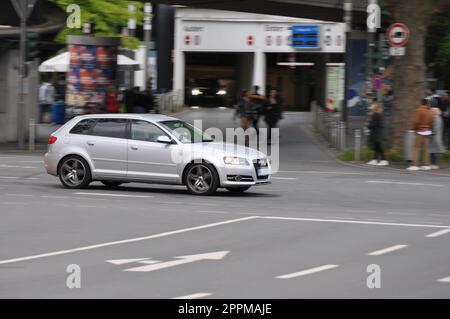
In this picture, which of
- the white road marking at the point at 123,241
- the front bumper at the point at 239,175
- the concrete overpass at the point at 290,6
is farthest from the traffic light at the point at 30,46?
the white road marking at the point at 123,241

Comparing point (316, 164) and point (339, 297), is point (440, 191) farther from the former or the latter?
point (339, 297)

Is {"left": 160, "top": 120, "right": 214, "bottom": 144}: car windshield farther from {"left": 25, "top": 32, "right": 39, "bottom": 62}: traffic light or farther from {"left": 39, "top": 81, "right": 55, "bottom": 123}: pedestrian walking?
{"left": 39, "top": 81, "right": 55, "bottom": 123}: pedestrian walking

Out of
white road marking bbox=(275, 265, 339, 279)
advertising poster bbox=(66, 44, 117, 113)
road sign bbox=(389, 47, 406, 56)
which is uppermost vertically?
road sign bbox=(389, 47, 406, 56)

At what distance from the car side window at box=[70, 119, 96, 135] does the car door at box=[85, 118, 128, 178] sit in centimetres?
19

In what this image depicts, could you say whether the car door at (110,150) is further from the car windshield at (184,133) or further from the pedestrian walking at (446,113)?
the pedestrian walking at (446,113)

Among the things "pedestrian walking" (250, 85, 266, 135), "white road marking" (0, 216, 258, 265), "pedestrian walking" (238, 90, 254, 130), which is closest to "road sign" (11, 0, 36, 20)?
"pedestrian walking" (238, 90, 254, 130)

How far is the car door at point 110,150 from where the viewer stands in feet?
61.9

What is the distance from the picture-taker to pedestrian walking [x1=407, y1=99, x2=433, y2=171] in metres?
25.8

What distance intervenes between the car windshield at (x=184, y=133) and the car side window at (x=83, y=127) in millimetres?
1476

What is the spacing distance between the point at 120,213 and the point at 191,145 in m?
2.93

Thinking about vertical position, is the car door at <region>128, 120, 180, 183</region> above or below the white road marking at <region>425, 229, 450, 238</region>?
above

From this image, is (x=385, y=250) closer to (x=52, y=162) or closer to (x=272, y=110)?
(x=52, y=162)

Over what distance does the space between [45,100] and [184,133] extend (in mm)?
23948

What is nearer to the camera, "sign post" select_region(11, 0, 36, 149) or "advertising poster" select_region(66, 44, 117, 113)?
"sign post" select_region(11, 0, 36, 149)
